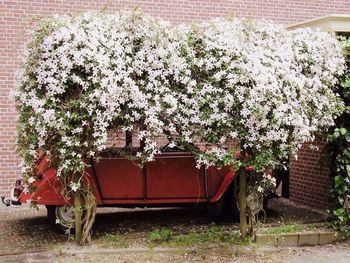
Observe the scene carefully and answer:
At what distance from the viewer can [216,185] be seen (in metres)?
7.84

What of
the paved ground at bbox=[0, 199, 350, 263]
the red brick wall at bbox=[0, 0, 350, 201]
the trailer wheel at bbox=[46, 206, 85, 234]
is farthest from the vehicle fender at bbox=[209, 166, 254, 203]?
the red brick wall at bbox=[0, 0, 350, 201]

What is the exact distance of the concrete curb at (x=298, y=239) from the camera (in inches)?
284

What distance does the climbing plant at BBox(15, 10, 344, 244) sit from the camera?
626 cm

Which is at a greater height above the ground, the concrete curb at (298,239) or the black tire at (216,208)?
the black tire at (216,208)

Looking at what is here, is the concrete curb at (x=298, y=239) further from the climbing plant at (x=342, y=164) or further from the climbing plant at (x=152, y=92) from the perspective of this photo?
the climbing plant at (x=152, y=92)

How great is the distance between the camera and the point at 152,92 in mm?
6469

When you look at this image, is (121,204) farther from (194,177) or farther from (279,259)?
(279,259)

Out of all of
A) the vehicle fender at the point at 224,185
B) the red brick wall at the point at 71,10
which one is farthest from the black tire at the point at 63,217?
the red brick wall at the point at 71,10

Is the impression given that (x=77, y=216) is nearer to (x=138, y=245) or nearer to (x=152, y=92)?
(x=138, y=245)

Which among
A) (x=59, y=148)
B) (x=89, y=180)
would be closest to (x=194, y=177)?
(x=89, y=180)

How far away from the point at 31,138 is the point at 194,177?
2.55 metres

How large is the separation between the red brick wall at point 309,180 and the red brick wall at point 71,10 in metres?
3.12

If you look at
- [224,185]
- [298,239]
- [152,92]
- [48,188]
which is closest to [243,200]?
[224,185]

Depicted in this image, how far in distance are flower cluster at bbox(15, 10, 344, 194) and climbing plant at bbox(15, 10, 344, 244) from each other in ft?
0.04
